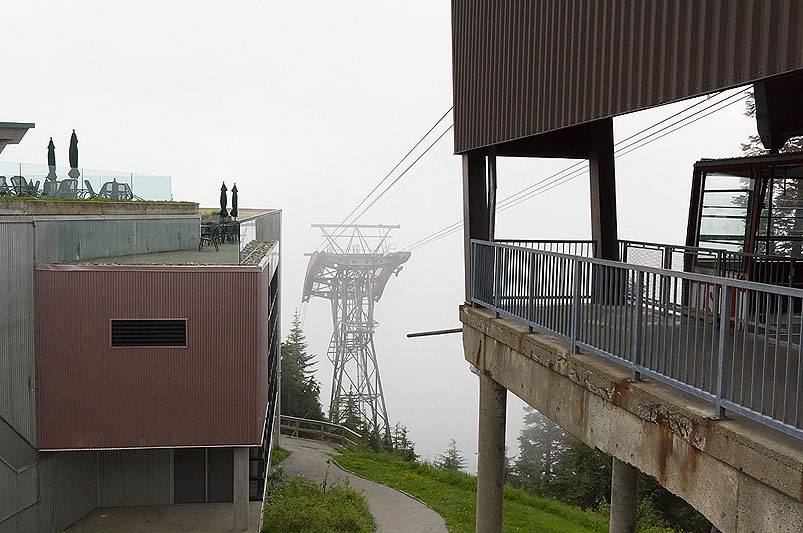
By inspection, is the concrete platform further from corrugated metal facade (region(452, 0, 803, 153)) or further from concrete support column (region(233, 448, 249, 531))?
corrugated metal facade (region(452, 0, 803, 153))

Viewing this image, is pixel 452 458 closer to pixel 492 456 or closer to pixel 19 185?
pixel 19 185

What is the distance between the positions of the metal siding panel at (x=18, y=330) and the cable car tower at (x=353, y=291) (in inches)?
1465

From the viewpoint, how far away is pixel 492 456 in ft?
33.3

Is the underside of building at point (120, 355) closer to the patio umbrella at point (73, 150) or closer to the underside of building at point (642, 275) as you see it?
the underside of building at point (642, 275)

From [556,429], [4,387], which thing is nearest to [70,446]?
[4,387]

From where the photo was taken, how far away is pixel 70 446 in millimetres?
14445

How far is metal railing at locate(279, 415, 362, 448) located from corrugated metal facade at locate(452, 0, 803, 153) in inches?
766

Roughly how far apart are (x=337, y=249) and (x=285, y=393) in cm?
2453

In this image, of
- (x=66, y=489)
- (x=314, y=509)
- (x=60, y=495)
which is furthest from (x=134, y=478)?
(x=314, y=509)

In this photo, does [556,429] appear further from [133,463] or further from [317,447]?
[133,463]

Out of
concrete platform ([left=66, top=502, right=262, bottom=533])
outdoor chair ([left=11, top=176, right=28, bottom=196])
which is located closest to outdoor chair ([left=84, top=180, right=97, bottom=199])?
outdoor chair ([left=11, top=176, right=28, bottom=196])

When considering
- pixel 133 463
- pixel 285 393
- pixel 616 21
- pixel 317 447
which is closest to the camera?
pixel 616 21

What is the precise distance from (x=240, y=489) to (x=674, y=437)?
11.7 m

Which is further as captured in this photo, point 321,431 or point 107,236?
point 321,431
